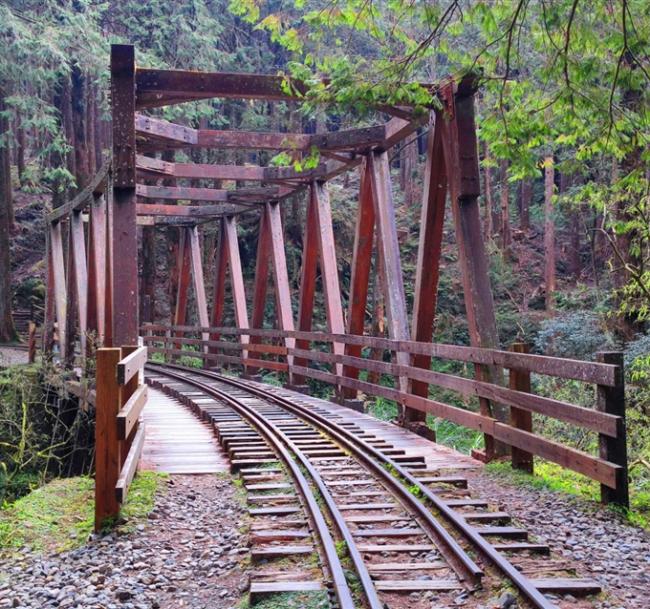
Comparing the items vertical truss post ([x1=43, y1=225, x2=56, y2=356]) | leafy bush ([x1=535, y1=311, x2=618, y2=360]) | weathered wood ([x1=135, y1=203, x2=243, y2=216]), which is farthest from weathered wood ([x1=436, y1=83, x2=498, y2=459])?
vertical truss post ([x1=43, y1=225, x2=56, y2=356])

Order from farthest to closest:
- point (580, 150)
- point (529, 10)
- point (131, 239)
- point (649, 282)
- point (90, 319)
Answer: point (90, 319), point (649, 282), point (131, 239), point (580, 150), point (529, 10)

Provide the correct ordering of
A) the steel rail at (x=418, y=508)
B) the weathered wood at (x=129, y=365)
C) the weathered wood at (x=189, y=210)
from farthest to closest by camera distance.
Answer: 1. the weathered wood at (x=189, y=210)
2. the weathered wood at (x=129, y=365)
3. the steel rail at (x=418, y=508)

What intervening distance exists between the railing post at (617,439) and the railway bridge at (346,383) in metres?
0.02

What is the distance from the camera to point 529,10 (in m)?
5.65

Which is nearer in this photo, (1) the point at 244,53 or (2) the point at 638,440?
(2) the point at 638,440

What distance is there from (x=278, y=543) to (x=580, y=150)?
466cm

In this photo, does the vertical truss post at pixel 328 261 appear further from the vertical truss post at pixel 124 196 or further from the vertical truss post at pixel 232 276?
the vertical truss post at pixel 124 196

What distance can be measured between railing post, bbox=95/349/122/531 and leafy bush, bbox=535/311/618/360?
1095 cm

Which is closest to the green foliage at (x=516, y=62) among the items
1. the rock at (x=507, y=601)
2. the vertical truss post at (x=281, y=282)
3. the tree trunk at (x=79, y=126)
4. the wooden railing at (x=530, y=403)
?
the wooden railing at (x=530, y=403)

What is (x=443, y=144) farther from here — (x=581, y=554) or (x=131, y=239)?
(x=581, y=554)

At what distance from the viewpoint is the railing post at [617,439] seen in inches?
187

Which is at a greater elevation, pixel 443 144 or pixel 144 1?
pixel 144 1

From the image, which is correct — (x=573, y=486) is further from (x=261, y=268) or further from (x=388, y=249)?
(x=261, y=268)

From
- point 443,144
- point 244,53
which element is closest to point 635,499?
point 443,144
